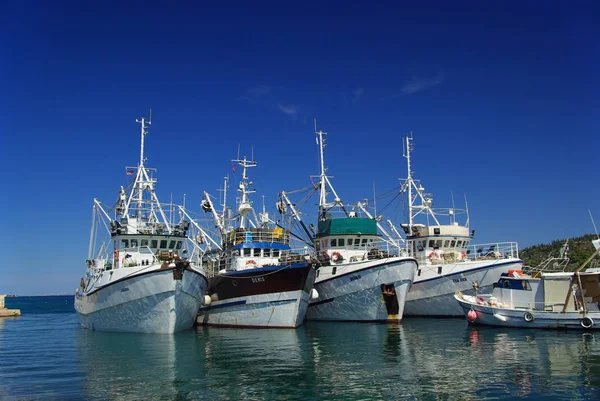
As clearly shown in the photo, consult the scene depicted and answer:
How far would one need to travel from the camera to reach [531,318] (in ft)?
99.7

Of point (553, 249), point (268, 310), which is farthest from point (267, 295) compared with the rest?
point (553, 249)

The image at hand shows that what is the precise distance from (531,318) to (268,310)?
1550 cm

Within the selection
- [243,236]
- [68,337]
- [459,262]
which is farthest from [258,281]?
[459,262]

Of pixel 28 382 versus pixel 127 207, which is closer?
pixel 28 382

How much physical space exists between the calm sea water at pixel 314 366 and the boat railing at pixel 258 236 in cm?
766

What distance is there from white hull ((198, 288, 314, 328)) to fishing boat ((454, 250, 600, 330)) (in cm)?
1054

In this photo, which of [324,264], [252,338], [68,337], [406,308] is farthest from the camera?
[406,308]

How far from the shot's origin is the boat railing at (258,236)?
3731 cm

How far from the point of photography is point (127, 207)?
3716 cm

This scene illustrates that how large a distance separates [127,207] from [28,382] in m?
19.0

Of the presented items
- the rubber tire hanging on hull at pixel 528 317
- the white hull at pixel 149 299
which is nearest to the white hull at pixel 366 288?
the rubber tire hanging on hull at pixel 528 317

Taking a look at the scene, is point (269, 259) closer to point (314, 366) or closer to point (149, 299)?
point (149, 299)

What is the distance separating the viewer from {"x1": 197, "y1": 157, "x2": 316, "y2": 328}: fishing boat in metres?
33.2

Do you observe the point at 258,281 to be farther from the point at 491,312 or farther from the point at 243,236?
the point at 491,312
